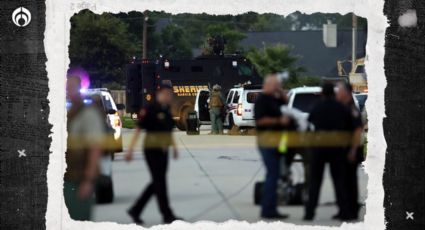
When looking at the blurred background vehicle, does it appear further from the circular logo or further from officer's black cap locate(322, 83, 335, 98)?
officer's black cap locate(322, 83, 335, 98)

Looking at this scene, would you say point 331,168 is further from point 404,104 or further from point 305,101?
point 404,104

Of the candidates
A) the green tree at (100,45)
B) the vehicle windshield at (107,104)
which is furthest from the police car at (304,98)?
the vehicle windshield at (107,104)

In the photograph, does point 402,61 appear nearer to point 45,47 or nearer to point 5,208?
point 45,47

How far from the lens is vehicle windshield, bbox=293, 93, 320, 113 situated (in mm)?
7938

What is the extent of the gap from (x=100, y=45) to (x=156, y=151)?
1.80 m

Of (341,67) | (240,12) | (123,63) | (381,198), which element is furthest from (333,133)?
(123,63)

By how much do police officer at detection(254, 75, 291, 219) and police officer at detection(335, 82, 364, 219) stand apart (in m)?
0.49

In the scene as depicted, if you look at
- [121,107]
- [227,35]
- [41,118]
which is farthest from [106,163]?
[227,35]

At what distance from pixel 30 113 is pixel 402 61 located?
2.91 metres

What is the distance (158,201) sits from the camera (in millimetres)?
7793

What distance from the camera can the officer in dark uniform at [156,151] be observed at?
780 cm

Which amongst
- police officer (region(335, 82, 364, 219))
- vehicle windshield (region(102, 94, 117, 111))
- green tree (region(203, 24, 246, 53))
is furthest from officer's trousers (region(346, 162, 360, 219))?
vehicle windshield (region(102, 94, 117, 111))

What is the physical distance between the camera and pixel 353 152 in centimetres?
786

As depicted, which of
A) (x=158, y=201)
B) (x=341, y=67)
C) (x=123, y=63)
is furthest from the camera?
(x=123, y=63)
